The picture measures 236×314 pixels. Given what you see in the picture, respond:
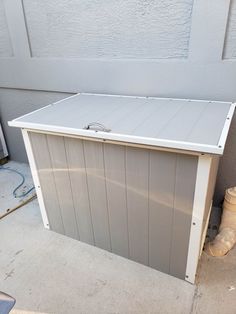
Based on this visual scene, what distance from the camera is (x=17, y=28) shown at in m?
1.95

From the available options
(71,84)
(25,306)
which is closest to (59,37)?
(71,84)

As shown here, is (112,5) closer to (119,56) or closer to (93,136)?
(119,56)

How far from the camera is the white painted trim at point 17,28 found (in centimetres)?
188

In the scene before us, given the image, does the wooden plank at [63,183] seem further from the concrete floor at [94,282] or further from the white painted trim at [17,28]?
the white painted trim at [17,28]

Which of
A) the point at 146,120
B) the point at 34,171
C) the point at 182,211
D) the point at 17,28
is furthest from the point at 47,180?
the point at 17,28

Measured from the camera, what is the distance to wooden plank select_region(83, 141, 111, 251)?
1247 millimetres

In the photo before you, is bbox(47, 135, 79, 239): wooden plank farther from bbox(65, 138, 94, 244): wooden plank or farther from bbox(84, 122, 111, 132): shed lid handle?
bbox(84, 122, 111, 132): shed lid handle

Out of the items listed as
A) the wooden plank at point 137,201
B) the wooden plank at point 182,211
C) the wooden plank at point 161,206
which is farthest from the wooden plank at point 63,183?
the wooden plank at point 182,211

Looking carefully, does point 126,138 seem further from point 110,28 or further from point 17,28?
point 17,28

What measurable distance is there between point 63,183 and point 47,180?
0.41 feet

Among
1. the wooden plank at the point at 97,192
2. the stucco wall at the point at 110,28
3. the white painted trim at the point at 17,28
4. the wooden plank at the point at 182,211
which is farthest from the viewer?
the white painted trim at the point at 17,28

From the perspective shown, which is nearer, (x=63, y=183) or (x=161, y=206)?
(x=161, y=206)

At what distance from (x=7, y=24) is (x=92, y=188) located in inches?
62.2

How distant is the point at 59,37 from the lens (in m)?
1.82
